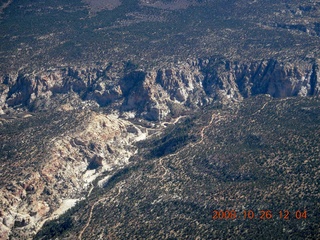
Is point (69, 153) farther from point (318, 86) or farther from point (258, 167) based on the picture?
point (318, 86)

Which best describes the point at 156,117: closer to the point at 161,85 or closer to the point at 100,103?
the point at 161,85

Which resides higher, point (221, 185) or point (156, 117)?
point (221, 185)

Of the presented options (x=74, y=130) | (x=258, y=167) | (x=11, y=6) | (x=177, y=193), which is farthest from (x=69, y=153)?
(x=11, y=6)

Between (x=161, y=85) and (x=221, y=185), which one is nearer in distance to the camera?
(x=221, y=185)
